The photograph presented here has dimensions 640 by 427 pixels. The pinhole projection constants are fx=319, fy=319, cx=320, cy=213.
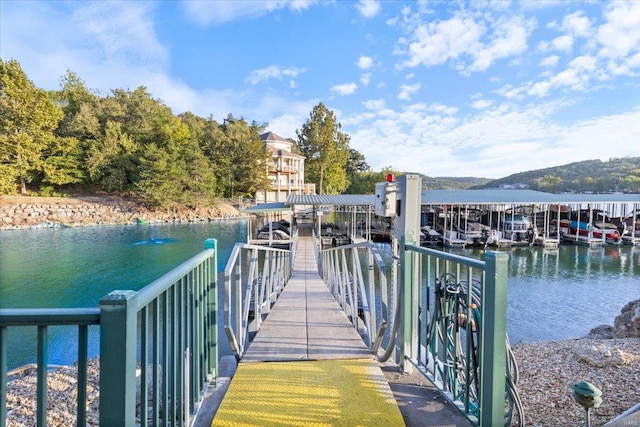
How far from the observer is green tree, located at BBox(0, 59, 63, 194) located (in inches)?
952

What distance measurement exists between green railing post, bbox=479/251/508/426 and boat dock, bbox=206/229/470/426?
0.43 meters

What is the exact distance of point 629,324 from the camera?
5.07 metres

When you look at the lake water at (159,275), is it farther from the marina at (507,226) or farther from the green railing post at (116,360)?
the green railing post at (116,360)

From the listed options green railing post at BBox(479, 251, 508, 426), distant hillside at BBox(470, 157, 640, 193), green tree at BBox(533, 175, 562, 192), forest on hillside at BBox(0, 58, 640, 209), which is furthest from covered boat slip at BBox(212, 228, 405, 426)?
green tree at BBox(533, 175, 562, 192)

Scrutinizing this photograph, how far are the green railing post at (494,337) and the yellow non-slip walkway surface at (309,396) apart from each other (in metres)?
0.56

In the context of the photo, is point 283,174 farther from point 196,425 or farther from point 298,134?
point 196,425

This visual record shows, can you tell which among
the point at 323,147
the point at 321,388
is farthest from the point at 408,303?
the point at 323,147

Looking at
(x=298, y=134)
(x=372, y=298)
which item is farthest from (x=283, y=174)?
(x=372, y=298)

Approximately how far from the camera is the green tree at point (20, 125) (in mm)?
24172

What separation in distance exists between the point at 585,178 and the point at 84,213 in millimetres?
64670

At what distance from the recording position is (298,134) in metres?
37.5

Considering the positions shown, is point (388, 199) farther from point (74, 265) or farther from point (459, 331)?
point (74, 265)

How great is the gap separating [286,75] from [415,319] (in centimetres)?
2431

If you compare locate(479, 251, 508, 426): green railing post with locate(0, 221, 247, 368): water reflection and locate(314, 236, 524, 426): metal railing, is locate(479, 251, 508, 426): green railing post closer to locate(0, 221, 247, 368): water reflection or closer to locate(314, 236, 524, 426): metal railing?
locate(314, 236, 524, 426): metal railing
